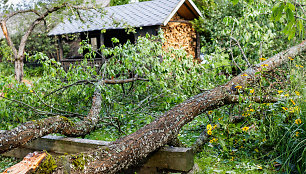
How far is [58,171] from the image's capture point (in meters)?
2.02

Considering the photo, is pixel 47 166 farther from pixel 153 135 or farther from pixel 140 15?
pixel 140 15

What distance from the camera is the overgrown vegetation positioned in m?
3.00

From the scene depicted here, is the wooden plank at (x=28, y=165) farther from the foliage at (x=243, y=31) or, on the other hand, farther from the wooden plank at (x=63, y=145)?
the foliage at (x=243, y=31)

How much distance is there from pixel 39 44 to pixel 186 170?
1744cm

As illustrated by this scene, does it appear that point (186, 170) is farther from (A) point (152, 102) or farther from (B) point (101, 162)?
(A) point (152, 102)

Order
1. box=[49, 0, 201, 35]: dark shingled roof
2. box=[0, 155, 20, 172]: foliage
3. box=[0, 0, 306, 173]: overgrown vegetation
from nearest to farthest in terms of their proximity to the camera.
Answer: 1. box=[0, 0, 306, 173]: overgrown vegetation
2. box=[0, 155, 20, 172]: foliage
3. box=[49, 0, 201, 35]: dark shingled roof

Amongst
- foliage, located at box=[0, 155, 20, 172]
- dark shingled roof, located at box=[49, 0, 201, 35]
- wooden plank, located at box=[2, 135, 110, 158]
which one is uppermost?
dark shingled roof, located at box=[49, 0, 201, 35]

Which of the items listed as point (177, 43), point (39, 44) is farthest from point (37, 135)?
point (39, 44)

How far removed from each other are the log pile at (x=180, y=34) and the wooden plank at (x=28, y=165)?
9954 millimetres

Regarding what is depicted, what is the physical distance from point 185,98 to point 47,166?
3058 mm

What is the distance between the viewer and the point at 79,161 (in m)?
2.17

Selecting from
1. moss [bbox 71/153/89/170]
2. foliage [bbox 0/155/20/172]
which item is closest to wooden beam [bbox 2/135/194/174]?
moss [bbox 71/153/89/170]

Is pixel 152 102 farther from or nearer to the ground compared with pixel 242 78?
nearer to the ground

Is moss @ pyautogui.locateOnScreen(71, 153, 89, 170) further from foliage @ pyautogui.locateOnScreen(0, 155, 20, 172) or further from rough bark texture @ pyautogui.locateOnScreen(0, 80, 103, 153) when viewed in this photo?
foliage @ pyautogui.locateOnScreen(0, 155, 20, 172)
